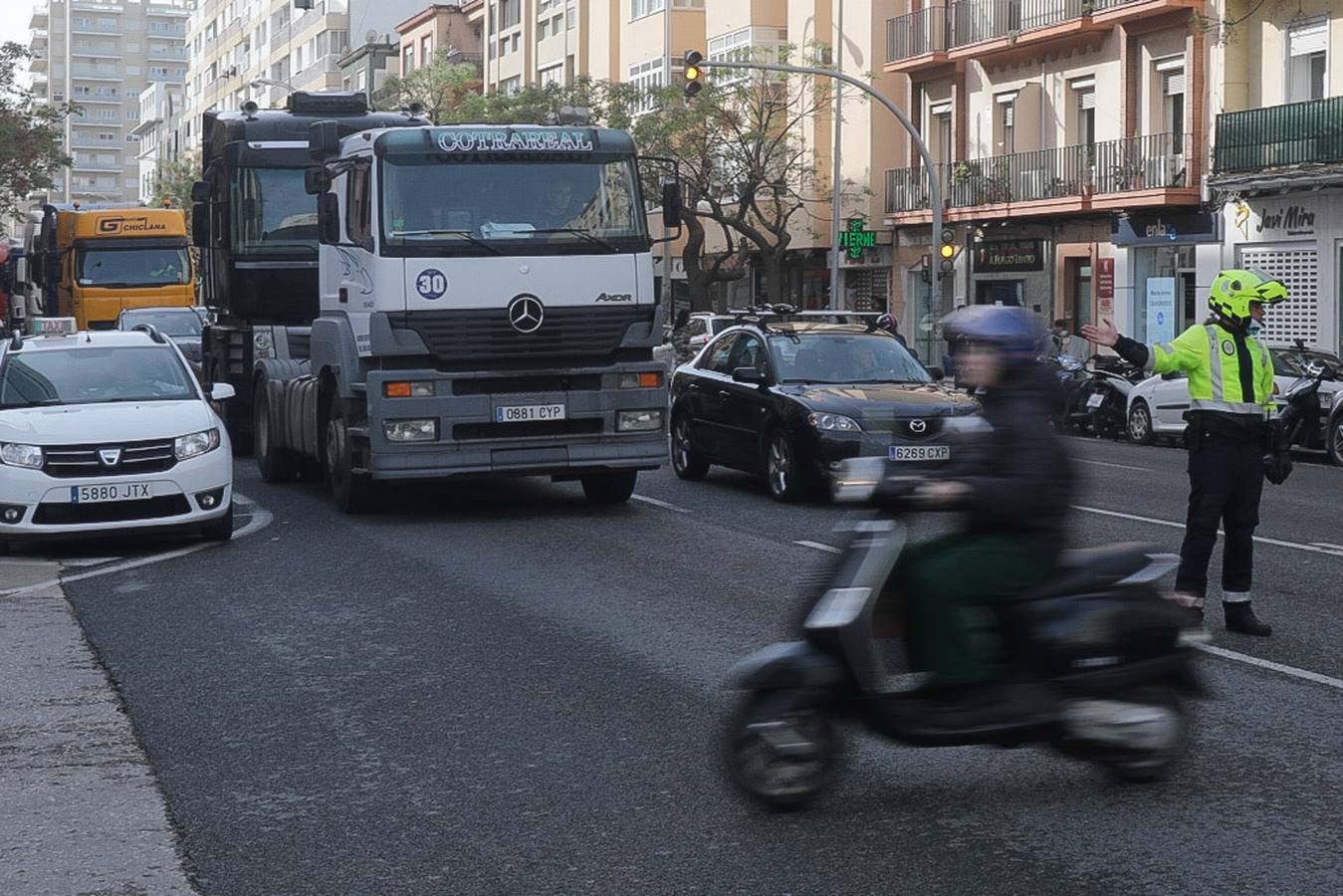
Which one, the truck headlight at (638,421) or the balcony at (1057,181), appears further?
the balcony at (1057,181)

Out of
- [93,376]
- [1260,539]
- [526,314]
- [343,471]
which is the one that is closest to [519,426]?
[526,314]

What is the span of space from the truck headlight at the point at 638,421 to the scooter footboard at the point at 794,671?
9.53 meters

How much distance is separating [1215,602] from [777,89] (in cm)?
4037

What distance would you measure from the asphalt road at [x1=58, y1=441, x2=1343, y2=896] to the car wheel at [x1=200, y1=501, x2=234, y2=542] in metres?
0.84

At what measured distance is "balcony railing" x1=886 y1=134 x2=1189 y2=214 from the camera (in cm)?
3659

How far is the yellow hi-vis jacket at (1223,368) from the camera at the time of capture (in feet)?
31.0

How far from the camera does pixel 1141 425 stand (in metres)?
28.5

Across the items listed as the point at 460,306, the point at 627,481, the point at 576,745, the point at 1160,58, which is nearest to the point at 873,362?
the point at 627,481

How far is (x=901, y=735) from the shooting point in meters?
6.11

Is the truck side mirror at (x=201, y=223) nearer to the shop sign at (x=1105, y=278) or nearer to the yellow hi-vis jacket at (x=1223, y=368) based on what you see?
the yellow hi-vis jacket at (x=1223, y=368)

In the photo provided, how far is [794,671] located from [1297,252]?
3004 cm

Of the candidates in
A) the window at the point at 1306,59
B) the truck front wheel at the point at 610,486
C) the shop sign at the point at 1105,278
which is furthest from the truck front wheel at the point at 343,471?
the shop sign at the point at 1105,278

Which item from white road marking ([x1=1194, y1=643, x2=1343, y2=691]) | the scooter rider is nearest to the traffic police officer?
white road marking ([x1=1194, y1=643, x2=1343, y2=691])

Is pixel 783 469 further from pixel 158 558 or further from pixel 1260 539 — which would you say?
pixel 158 558
